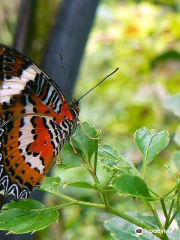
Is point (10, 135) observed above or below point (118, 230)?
above

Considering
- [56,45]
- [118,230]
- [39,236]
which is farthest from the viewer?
[39,236]

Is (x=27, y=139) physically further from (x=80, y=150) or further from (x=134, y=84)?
(x=134, y=84)

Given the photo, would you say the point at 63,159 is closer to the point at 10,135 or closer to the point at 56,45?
the point at 10,135

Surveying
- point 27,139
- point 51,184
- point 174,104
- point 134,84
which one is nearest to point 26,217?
point 51,184

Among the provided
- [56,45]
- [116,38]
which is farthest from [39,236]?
[116,38]

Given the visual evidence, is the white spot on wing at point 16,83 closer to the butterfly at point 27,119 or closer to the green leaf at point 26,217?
the butterfly at point 27,119

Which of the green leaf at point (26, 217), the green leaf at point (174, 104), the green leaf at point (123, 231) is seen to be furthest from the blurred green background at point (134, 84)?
the green leaf at point (26, 217)

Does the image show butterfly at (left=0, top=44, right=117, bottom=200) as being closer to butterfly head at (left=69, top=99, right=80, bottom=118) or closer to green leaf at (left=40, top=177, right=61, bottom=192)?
butterfly head at (left=69, top=99, right=80, bottom=118)
